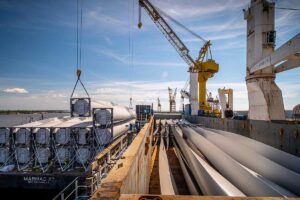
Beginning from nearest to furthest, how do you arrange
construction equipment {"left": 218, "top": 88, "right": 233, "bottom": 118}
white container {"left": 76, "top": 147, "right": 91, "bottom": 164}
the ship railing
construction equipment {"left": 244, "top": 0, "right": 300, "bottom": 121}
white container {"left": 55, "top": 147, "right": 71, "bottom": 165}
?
the ship railing < construction equipment {"left": 244, "top": 0, "right": 300, "bottom": 121} < white container {"left": 55, "top": 147, "right": 71, "bottom": 165} < white container {"left": 76, "top": 147, "right": 91, "bottom": 164} < construction equipment {"left": 218, "top": 88, "right": 233, "bottom": 118}

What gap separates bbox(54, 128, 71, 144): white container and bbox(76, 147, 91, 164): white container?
1.31 m

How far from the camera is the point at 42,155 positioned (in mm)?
14664

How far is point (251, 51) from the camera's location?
48.5ft

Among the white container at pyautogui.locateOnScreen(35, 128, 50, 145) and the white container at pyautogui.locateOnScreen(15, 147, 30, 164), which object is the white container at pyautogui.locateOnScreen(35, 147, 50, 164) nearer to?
the white container at pyautogui.locateOnScreen(35, 128, 50, 145)

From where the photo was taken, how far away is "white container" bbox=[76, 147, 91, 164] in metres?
14.9

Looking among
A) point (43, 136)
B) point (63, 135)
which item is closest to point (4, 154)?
point (43, 136)

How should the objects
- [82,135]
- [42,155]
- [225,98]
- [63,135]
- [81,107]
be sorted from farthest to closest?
[225,98] → [81,107] → [82,135] → [63,135] → [42,155]

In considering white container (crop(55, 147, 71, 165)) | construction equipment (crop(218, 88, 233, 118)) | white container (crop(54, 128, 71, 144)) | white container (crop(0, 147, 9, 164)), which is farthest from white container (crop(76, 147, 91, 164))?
construction equipment (crop(218, 88, 233, 118))

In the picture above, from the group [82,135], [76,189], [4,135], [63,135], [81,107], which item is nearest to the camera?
[76,189]

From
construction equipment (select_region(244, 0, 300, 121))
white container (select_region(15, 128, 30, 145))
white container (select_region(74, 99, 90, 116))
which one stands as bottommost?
white container (select_region(15, 128, 30, 145))

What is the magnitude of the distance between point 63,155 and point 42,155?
167 centimetres

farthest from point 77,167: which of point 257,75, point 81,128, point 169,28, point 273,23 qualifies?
point 169,28

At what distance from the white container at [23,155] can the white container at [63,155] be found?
2.45 meters

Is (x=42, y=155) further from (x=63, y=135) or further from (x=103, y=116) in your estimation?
(x=103, y=116)
